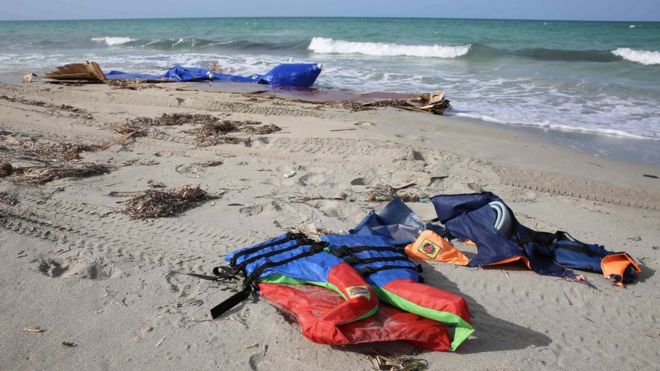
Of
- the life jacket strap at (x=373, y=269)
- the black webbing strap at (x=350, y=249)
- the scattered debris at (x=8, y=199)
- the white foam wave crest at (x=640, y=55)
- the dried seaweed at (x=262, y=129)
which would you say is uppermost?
the scattered debris at (x=8, y=199)

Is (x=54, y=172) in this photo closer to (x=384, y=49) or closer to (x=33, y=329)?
(x=33, y=329)

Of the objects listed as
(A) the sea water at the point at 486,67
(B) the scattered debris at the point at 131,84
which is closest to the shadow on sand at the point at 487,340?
(A) the sea water at the point at 486,67

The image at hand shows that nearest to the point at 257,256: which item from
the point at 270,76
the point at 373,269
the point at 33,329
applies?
the point at 373,269

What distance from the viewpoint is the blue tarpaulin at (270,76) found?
37.3 feet

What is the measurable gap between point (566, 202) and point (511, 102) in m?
5.76

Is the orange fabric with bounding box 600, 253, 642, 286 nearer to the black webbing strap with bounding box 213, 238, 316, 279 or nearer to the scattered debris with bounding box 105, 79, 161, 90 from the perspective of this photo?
the black webbing strap with bounding box 213, 238, 316, 279

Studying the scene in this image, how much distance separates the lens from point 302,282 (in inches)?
118

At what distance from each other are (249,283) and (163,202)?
166 centimetres

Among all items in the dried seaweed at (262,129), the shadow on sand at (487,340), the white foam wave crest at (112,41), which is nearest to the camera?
the shadow on sand at (487,340)

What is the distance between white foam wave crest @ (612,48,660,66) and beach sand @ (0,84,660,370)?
46.6 feet

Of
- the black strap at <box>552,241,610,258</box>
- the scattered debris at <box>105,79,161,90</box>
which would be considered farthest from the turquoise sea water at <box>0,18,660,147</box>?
the black strap at <box>552,241,610,258</box>

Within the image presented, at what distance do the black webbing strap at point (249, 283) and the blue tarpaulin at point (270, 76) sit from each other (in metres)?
Answer: 8.54

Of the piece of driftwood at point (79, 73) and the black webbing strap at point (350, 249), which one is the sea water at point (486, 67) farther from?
the black webbing strap at point (350, 249)

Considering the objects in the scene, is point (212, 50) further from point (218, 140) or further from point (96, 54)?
point (218, 140)
